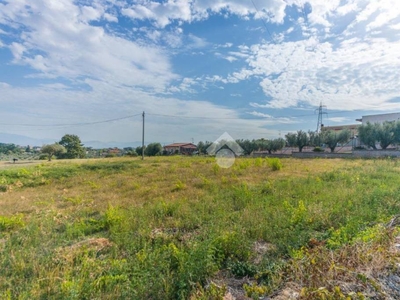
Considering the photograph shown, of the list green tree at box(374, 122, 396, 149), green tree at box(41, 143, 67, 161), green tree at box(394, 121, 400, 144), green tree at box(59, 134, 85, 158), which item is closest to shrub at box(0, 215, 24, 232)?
green tree at box(374, 122, 396, 149)

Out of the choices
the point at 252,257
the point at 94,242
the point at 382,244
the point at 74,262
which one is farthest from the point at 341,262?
the point at 94,242

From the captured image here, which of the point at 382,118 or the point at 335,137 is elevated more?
the point at 382,118

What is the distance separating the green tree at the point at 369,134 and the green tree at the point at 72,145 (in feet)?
160

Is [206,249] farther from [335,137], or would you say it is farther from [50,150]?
[50,150]

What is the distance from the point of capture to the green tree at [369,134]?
23.4 metres

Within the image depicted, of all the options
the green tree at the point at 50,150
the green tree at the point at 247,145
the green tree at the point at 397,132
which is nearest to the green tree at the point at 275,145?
the green tree at the point at 247,145

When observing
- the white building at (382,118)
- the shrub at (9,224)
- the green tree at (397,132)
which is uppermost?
the white building at (382,118)

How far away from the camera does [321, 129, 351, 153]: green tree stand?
28.4 m

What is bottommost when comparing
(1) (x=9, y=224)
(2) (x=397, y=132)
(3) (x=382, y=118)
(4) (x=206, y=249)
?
(1) (x=9, y=224)

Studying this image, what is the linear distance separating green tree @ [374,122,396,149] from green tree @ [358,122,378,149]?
0.27 metres

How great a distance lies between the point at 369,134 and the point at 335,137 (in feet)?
16.7

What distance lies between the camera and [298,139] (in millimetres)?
32594

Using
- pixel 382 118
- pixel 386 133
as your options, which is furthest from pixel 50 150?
pixel 382 118

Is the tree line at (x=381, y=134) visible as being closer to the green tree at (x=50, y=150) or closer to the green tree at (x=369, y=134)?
the green tree at (x=369, y=134)
